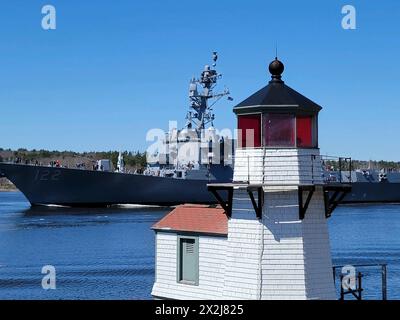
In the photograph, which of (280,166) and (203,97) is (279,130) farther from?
(203,97)

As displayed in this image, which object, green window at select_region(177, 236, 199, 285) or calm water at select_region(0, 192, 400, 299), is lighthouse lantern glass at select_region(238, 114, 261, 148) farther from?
calm water at select_region(0, 192, 400, 299)

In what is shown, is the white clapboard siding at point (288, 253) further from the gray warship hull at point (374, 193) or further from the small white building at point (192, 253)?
the gray warship hull at point (374, 193)

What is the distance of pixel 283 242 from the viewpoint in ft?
50.5

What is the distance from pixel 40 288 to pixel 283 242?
672 inches

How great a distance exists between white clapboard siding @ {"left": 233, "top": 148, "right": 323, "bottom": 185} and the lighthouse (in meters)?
0.02

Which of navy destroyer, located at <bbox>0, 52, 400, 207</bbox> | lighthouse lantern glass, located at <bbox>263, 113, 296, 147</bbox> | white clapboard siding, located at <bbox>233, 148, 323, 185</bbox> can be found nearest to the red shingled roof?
white clapboard siding, located at <bbox>233, 148, 323, 185</bbox>

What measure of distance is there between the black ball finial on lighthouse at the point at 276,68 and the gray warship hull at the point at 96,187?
67.3m

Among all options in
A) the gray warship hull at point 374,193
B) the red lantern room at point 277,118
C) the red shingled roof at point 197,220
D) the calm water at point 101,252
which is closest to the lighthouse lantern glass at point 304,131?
the red lantern room at point 277,118

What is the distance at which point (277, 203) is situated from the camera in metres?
15.5

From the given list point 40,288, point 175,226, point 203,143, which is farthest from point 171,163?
point 175,226

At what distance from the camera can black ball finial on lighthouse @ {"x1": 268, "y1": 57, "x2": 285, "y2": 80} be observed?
52.6ft
